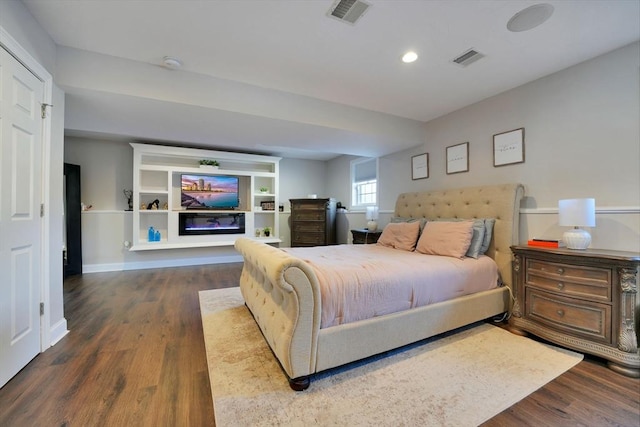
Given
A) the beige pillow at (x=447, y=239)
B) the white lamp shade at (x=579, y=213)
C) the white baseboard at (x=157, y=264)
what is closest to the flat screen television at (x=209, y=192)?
the white baseboard at (x=157, y=264)

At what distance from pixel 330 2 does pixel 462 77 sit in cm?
173

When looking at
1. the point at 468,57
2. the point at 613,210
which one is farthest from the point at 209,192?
the point at 613,210

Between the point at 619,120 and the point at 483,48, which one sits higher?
the point at 483,48

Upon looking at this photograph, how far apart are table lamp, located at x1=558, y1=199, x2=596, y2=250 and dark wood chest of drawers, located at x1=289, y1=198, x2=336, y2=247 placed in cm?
395

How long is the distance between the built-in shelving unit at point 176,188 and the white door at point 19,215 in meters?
3.03

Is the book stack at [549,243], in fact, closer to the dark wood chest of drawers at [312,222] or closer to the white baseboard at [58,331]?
the dark wood chest of drawers at [312,222]

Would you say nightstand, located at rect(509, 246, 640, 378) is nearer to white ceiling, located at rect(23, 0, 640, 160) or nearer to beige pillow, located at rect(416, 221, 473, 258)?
beige pillow, located at rect(416, 221, 473, 258)

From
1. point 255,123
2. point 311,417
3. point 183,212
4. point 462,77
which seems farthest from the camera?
point 183,212

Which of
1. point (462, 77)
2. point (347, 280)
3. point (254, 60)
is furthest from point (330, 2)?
point (347, 280)

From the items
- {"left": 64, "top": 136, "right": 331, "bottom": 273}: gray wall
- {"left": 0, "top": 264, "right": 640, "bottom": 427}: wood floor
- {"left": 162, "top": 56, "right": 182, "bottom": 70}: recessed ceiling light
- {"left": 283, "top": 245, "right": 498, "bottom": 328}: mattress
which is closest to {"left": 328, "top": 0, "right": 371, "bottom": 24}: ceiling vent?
{"left": 162, "top": 56, "right": 182, "bottom": 70}: recessed ceiling light

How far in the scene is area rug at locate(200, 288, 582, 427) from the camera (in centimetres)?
141

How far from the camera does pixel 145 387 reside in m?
1.62

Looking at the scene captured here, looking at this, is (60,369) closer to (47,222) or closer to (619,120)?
(47,222)

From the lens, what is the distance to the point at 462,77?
271cm
